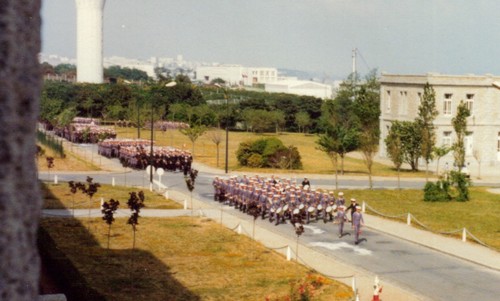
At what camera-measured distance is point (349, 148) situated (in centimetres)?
4147

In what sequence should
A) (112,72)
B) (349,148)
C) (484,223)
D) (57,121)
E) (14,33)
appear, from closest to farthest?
(14,33), (484,223), (349,148), (57,121), (112,72)

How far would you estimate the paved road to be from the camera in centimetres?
1814

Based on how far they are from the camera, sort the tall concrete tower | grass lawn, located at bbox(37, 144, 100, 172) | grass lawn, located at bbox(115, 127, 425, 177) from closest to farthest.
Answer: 1. grass lawn, located at bbox(37, 144, 100, 172)
2. grass lawn, located at bbox(115, 127, 425, 177)
3. the tall concrete tower

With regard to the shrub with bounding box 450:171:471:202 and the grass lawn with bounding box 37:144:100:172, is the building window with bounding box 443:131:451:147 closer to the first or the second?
the shrub with bounding box 450:171:471:202

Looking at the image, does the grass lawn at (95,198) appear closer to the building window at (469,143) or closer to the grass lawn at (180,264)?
the grass lawn at (180,264)

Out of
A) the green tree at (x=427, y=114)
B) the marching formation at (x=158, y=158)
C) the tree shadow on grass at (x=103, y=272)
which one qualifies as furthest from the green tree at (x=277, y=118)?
the tree shadow on grass at (x=103, y=272)

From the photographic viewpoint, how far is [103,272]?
61.4ft

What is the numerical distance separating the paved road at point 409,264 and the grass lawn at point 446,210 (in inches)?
109

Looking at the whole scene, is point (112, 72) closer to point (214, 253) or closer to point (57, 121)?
point (57, 121)

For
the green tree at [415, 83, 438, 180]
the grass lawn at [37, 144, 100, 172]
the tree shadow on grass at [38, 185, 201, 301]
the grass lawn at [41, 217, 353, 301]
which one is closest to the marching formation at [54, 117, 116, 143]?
the grass lawn at [37, 144, 100, 172]

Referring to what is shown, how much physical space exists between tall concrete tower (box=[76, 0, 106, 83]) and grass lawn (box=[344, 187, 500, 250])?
10192cm

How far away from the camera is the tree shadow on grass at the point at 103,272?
48.6 ft

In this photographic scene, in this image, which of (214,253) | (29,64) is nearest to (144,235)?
(214,253)

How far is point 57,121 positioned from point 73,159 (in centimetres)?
1642
